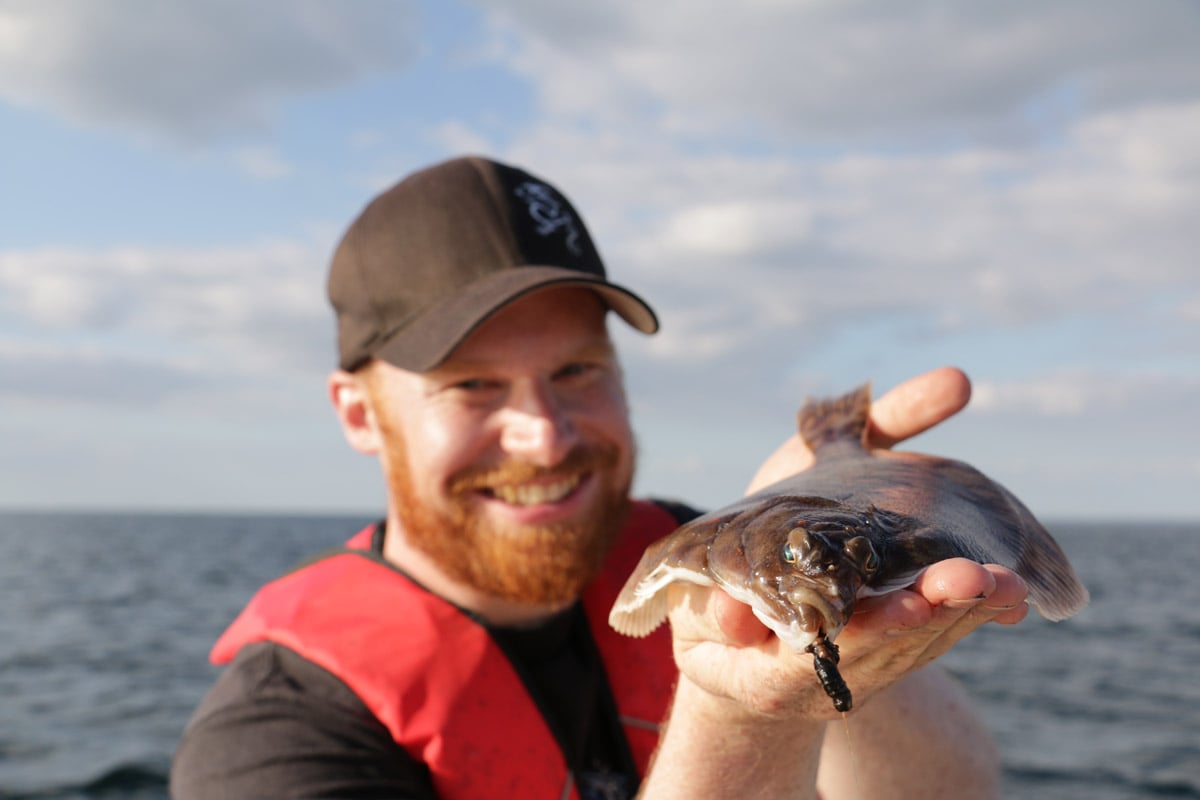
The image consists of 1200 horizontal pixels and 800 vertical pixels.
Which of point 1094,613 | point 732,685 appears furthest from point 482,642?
point 1094,613

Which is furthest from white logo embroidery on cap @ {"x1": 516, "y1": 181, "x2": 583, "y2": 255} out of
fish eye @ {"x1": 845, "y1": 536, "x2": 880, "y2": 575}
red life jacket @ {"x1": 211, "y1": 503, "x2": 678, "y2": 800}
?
fish eye @ {"x1": 845, "y1": 536, "x2": 880, "y2": 575}

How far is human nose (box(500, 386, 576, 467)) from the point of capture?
4418mm

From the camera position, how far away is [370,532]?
528cm

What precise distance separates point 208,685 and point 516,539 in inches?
569

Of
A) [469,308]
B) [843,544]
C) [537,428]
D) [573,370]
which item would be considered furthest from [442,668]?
[843,544]

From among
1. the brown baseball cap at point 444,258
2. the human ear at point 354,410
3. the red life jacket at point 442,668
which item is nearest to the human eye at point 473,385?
the brown baseball cap at point 444,258

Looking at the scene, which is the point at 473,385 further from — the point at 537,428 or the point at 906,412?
the point at 906,412

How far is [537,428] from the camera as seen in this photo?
14.5 ft

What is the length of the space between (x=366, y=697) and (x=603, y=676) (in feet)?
3.61

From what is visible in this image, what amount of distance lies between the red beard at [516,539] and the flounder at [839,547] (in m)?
1.37

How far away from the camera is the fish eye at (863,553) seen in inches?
85.4

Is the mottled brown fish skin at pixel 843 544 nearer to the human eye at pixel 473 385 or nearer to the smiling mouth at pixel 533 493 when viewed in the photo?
the smiling mouth at pixel 533 493

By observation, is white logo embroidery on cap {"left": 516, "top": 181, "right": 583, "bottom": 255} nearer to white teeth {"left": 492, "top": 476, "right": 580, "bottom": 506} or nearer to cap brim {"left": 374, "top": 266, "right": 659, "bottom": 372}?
cap brim {"left": 374, "top": 266, "right": 659, "bottom": 372}

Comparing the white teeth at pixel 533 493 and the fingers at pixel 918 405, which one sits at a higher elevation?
the fingers at pixel 918 405
